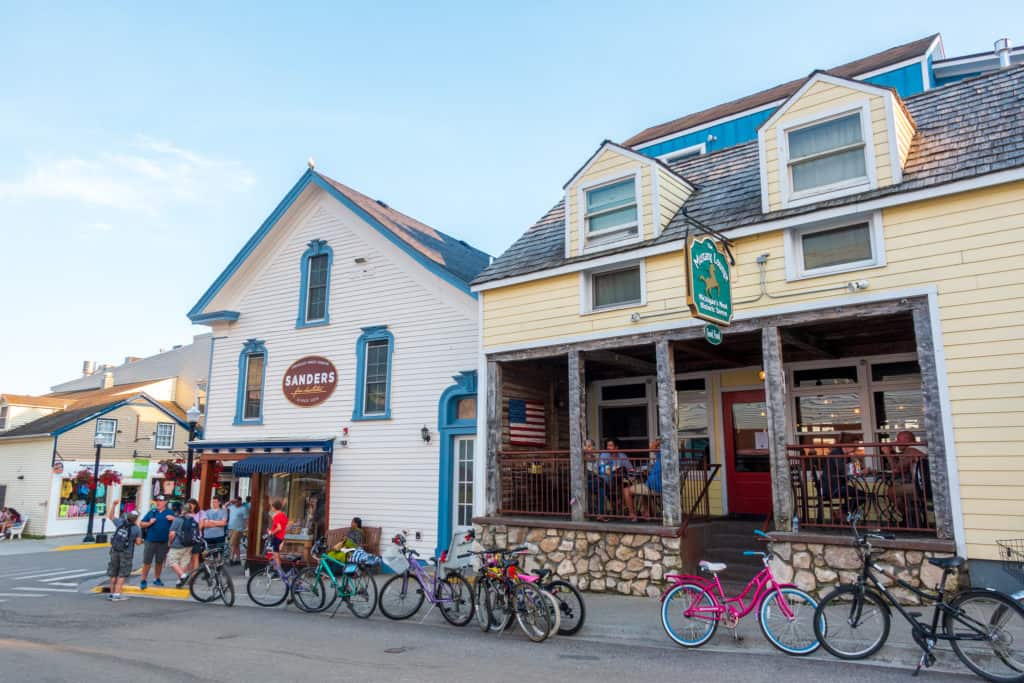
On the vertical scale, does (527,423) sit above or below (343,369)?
below

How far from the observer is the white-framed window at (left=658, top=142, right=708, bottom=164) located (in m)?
18.2

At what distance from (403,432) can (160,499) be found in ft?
16.2

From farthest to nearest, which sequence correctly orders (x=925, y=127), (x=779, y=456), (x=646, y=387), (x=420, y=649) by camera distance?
(x=646, y=387)
(x=925, y=127)
(x=779, y=456)
(x=420, y=649)

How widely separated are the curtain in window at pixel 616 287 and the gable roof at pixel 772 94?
6.06 m

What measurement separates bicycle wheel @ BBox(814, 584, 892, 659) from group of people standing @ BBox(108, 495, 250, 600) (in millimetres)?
10706

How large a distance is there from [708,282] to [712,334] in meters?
0.74

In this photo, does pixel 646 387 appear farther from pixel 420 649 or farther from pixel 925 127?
pixel 420 649

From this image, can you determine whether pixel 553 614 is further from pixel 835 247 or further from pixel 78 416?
pixel 78 416

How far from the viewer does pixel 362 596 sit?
412 inches

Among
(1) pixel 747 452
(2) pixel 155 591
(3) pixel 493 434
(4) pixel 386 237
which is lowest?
(2) pixel 155 591

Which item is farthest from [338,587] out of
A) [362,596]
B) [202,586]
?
[202,586]

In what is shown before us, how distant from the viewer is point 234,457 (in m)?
16.9

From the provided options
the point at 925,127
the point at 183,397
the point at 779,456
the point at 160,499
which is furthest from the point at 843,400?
the point at 183,397

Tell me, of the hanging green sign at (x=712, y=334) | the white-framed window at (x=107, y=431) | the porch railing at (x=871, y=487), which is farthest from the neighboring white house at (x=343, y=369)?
the white-framed window at (x=107, y=431)
